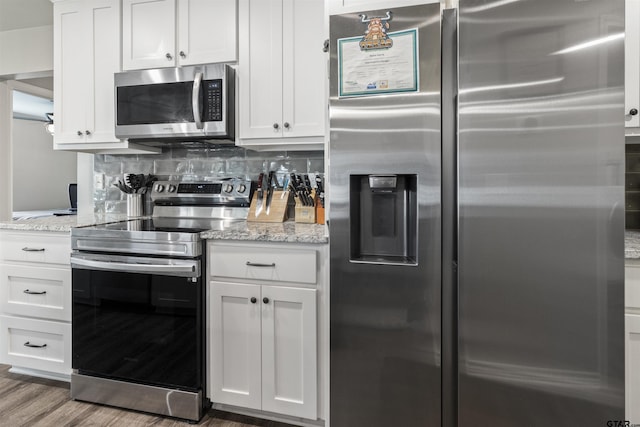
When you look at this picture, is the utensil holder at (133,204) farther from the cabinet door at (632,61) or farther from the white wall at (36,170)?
the white wall at (36,170)

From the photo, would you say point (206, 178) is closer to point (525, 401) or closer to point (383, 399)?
point (383, 399)

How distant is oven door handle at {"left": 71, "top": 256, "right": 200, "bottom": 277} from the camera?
169 centimetres

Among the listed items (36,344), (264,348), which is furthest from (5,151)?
(264,348)

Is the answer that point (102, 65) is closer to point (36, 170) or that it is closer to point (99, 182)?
point (99, 182)

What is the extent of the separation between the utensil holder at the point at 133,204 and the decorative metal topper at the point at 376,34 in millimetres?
1862

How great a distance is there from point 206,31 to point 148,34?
391mm

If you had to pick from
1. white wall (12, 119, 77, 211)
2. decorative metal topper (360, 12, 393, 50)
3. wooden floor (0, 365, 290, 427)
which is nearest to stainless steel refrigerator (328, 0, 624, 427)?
decorative metal topper (360, 12, 393, 50)

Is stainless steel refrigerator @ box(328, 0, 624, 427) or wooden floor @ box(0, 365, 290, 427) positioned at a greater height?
stainless steel refrigerator @ box(328, 0, 624, 427)

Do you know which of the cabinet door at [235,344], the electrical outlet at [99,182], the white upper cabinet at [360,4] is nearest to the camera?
the white upper cabinet at [360,4]

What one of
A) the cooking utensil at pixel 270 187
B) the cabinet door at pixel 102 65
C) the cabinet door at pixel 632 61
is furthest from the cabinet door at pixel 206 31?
the cabinet door at pixel 632 61

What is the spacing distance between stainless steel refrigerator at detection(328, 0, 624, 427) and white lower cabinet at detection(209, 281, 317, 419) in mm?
251

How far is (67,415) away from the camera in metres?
1.80

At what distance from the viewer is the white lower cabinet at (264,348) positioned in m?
1.62

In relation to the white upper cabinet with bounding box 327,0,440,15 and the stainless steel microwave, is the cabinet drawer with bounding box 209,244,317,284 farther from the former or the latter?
the white upper cabinet with bounding box 327,0,440,15
